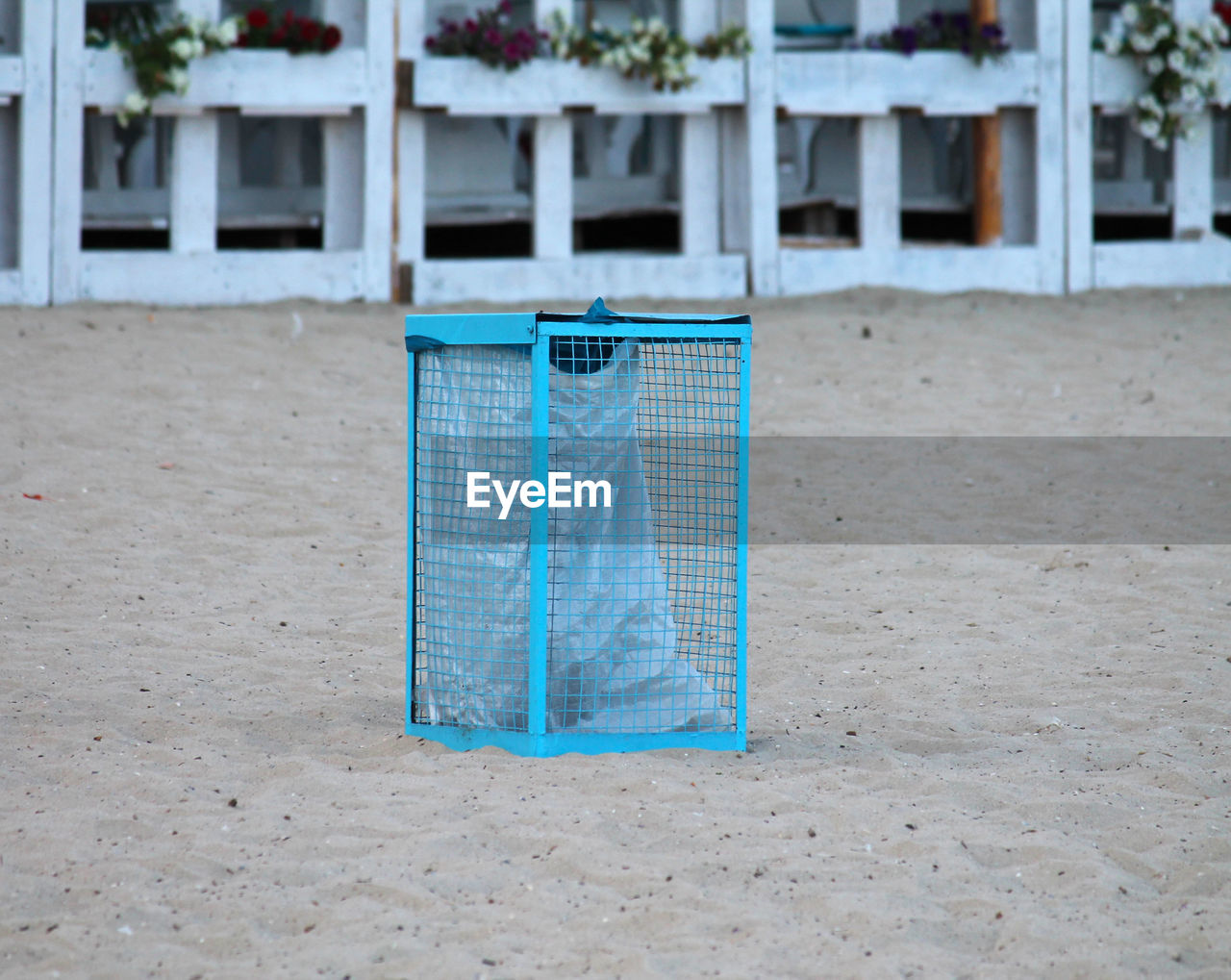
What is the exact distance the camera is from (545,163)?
10422mm

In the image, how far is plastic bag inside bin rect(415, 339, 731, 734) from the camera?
3.61 metres

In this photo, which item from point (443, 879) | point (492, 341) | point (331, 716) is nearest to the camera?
point (443, 879)

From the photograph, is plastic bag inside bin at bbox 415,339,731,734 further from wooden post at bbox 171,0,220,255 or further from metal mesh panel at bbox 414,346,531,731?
wooden post at bbox 171,0,220,255

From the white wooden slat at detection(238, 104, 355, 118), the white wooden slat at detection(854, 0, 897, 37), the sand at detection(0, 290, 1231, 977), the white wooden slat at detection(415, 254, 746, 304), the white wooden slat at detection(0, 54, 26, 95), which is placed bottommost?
the sand at detection(0, 290, 1231, 977)

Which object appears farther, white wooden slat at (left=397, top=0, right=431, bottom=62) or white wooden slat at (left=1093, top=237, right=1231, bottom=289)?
white wooden slat at (left=1093, top=237, right=1231, bottom=289)

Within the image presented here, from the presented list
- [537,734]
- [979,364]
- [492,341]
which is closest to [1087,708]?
[537,734]

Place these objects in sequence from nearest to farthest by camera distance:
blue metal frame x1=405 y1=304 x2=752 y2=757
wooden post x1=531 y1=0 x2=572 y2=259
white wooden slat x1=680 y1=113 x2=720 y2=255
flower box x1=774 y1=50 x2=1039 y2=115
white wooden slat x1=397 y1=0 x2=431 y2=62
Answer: blue metal frame x1=405 y1=304 x2=752 y2=757 → white wooden slat x1=397 y1=0 x2=431 y2=62 → wooden post x1=531 y1=0 x2=572 y2=259 → flower box x1=774 y1=50 x2=1039 y2=115 → white wooden slat x1=680 y1=113 x2=720 y2=255

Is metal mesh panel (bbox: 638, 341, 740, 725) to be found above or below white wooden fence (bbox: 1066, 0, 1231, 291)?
below

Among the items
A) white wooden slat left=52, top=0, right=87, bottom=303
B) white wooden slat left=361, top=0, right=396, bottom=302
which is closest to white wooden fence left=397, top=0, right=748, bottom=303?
white wooden slat left=361, top=0, right=396, bottom=302

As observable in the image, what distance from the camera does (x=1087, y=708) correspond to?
4270mm

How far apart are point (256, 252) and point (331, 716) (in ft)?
21.9

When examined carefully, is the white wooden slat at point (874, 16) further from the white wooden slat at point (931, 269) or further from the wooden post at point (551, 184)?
the wooden post at point (551, 184)

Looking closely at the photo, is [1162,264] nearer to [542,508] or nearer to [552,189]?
[552,189]

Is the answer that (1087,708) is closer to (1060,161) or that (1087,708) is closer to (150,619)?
(150,619)
